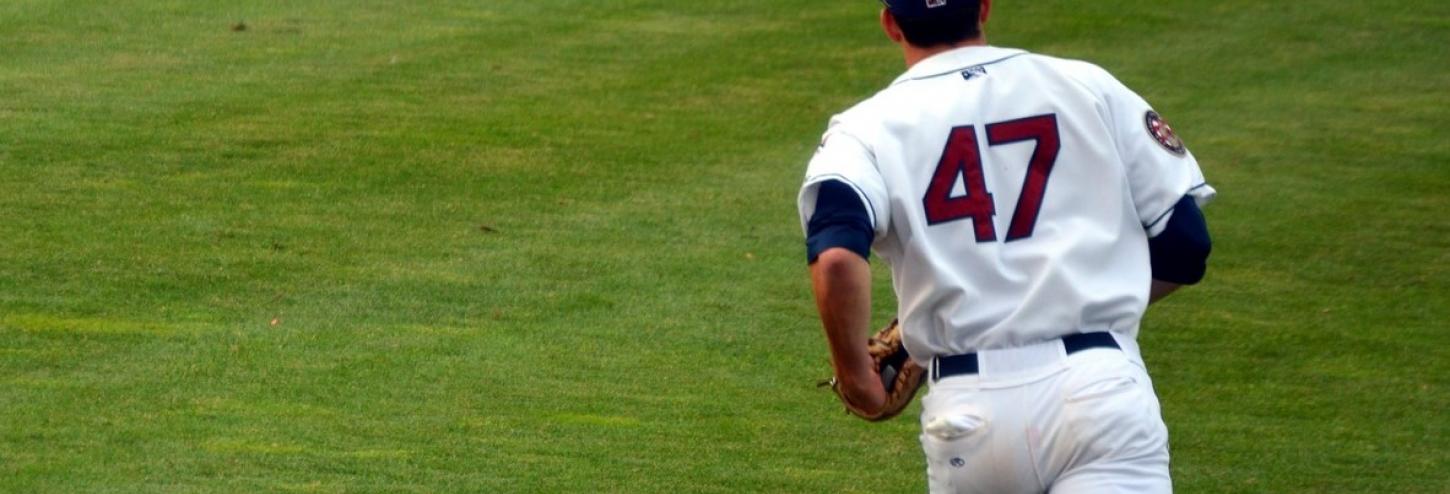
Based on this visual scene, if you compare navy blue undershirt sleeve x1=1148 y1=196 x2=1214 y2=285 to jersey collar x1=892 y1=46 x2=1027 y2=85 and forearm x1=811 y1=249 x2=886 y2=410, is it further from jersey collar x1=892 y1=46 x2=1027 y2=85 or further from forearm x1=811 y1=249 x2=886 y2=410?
forearm x1=811 y1=249 x2=886 y2=410

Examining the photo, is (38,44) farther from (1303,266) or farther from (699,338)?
(1303,266)

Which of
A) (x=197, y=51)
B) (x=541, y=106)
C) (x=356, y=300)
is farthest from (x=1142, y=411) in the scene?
(x=197, y=51)

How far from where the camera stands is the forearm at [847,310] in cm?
288

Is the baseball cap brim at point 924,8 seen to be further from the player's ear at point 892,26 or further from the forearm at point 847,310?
the forearm at point 847,310

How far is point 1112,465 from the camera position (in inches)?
117

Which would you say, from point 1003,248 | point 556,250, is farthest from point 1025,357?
point 556,250

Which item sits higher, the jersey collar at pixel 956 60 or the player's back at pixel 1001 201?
the jersey collar at pixel 956 60

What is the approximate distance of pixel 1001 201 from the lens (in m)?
3.03

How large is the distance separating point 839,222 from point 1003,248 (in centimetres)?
30

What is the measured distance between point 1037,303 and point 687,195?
4468 mm

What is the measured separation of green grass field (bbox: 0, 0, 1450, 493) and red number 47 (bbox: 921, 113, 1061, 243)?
6.17ft

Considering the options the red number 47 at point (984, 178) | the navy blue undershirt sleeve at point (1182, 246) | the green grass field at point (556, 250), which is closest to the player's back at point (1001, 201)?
the red number 47 at point (984, 178)

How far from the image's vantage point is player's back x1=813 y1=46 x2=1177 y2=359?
3.02 metres

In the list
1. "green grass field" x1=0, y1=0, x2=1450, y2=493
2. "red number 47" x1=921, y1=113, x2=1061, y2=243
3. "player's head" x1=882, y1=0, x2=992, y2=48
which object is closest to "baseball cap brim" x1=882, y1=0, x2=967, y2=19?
"player's head" x1=882, y1=0, x2=992, y2=48
